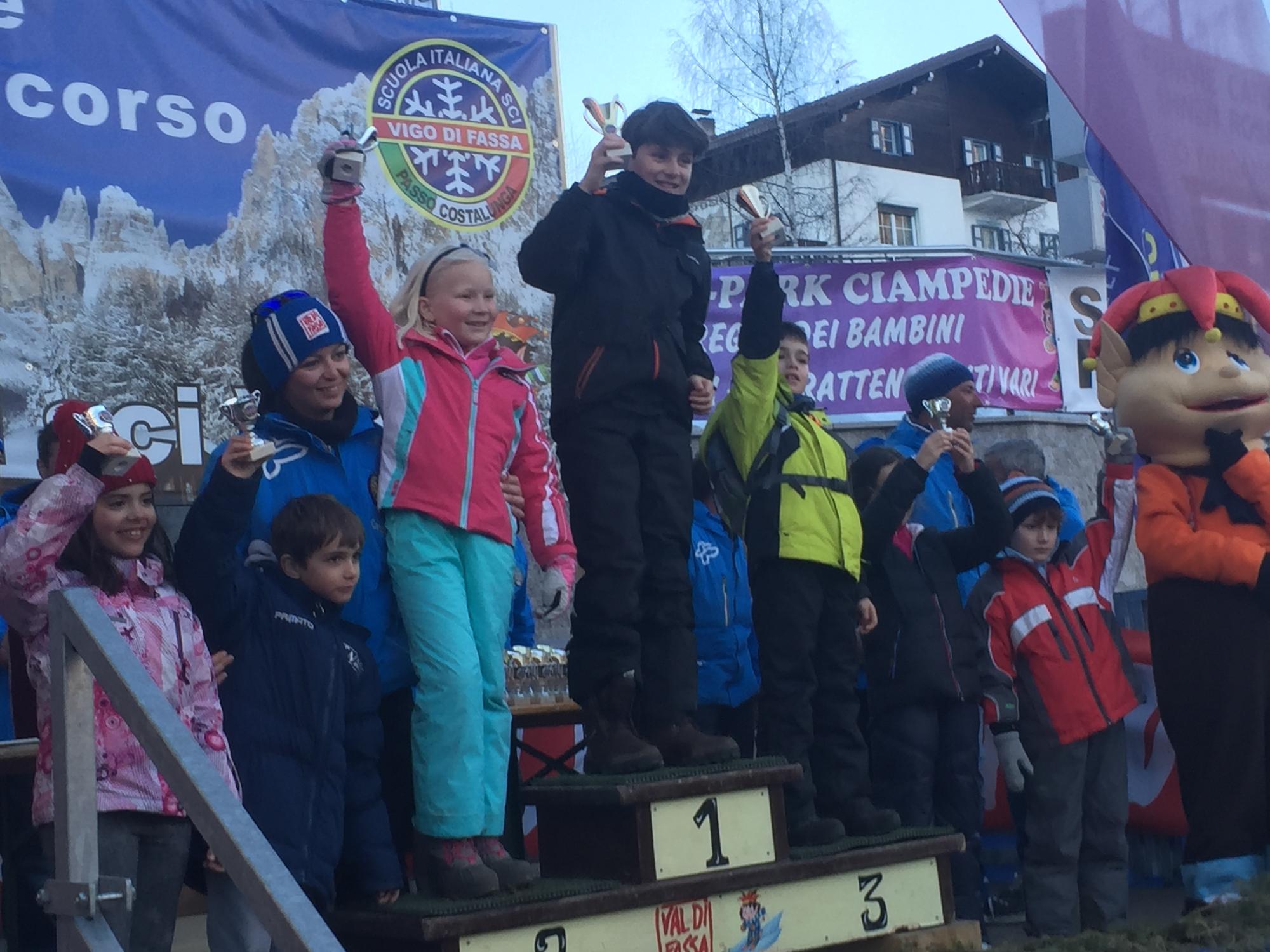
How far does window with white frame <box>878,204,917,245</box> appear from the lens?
3338 centimetres

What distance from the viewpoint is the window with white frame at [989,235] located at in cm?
3619

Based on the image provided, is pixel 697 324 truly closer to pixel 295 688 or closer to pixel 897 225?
pixel 295 688

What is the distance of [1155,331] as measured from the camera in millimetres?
4617

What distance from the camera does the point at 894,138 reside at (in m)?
33.7

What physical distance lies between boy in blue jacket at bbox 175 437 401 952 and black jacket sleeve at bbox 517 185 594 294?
0.82 meters

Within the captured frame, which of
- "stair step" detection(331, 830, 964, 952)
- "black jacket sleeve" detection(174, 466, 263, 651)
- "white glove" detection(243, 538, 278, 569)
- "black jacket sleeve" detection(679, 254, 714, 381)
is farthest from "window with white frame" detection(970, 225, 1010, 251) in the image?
"black jacket sleeve" detection(174, 466, 263, 651)

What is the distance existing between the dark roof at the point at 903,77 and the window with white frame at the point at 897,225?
8.58 ft

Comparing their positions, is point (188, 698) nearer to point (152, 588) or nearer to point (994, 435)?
point (152, 588)

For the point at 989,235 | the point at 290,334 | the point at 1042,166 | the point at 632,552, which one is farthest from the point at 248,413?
the point at 1042,166

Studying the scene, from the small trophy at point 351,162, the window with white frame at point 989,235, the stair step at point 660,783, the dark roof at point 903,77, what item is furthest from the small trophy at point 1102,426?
the window with white frame at point 989,235

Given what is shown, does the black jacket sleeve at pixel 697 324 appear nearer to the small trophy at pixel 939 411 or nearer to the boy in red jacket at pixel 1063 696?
the small trophy at pixel 939 411

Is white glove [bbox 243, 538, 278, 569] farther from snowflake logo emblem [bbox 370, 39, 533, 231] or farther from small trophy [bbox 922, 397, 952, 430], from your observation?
snowflake logo emblem [bbox 370, 39, 533, 231]

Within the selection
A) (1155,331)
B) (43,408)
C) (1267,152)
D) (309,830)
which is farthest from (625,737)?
(43,408)

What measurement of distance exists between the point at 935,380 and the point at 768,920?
2288 mm
